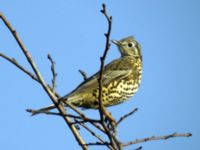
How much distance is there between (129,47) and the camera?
8977 mm

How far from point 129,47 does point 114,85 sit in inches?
67.7

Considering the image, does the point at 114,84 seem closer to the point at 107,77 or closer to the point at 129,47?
the point at 107,77

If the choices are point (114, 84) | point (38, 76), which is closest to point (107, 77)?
point (114, 84)

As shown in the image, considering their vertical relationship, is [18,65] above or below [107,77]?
above

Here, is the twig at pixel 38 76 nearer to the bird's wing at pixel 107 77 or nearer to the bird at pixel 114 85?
the bird at pixel 114 85

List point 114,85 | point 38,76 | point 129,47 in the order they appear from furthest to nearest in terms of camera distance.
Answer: point 129,47 < point 114,85 < point 38,76

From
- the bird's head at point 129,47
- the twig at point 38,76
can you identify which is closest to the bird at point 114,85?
the bird's head at point 129,47

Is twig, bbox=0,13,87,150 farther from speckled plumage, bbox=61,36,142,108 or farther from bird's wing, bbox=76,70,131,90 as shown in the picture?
bird's wing, bbox=76,70,131,90

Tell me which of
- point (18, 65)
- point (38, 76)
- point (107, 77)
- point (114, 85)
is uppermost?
point (18, 65)

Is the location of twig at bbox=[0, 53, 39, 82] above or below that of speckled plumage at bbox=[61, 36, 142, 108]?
above

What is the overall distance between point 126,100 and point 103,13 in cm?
368

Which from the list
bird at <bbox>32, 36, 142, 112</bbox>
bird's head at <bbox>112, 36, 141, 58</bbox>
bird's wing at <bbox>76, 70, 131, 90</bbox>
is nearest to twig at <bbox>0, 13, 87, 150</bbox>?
bird at <bbox>32, 36, 142, 112</bbox>

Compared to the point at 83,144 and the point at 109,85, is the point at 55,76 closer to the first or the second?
the point at 83,144

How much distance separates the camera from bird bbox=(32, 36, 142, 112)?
704cm
